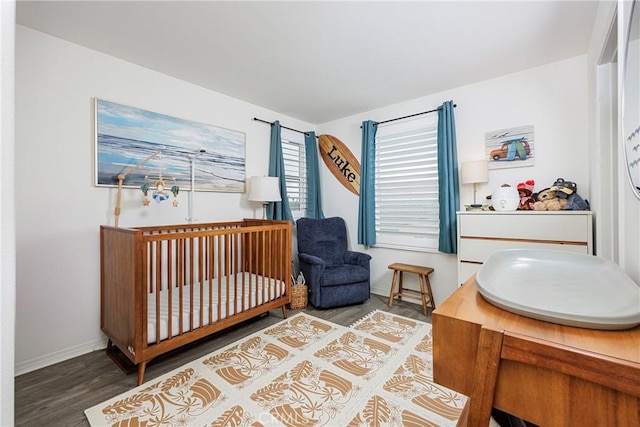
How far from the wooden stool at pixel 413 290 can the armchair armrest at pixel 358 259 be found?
0.96ft

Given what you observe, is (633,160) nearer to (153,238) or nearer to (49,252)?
(153,238)

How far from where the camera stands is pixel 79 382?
5.79ft

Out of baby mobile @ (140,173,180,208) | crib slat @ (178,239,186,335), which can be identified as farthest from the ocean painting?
crib slat @ (178,239,186,335)

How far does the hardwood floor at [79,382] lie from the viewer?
148 cm

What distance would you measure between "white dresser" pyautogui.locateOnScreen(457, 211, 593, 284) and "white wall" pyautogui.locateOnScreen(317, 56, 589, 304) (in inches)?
20.0

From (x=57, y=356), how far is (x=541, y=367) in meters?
2.92

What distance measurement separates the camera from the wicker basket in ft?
9.86

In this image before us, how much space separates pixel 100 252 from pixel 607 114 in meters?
3.95

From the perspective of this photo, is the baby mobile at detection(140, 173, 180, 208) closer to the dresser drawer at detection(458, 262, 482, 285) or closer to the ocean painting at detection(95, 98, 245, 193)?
the ocean painting at detection(95, 98, 245, 193)

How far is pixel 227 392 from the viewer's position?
64.6 inches

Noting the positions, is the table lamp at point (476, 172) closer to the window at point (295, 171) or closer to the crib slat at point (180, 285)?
the window at point (295, 171)

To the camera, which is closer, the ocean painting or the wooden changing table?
the wooden changing table

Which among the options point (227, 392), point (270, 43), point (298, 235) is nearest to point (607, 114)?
point (270, 43)

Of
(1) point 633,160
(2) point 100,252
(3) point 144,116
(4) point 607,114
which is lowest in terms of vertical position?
(2) point 100,252
